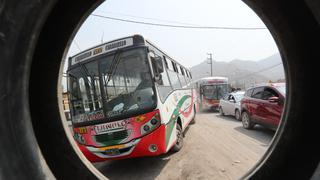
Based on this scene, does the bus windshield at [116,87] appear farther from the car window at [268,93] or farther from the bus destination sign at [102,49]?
the car window at [268,93]

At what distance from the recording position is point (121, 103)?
18.3 ft

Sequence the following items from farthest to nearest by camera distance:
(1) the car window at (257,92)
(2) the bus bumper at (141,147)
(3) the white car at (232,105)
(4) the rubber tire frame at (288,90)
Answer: (3) the white car at (232,105) → (1) the car window at (257,92) → (2) the bus bumper at (141,147) → (4) the rubber tire frame at (288,90)

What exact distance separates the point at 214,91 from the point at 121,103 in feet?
57.8

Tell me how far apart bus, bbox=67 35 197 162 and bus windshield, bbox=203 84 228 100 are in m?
16.7

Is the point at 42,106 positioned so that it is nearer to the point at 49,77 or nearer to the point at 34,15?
the point at 49,77

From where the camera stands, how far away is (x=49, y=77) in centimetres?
122

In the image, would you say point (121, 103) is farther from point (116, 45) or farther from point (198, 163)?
point (198, 163)

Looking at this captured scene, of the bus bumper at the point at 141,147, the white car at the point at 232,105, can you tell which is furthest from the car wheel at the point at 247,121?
the bus bumper at the point at 141,147

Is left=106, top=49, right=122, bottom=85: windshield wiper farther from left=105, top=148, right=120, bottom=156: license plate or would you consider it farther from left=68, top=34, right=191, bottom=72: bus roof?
left=105, top=148, right=120, bottom=156: license plate

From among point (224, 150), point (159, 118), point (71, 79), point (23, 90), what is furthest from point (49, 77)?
point (224, 150)

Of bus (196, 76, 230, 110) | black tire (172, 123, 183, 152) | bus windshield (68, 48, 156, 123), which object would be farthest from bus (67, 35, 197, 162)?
bus (196, 76, 230, 110)

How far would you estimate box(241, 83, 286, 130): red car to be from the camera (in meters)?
7.91

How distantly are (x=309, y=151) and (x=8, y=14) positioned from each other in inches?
54.9

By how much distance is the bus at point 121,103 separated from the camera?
214 inches
